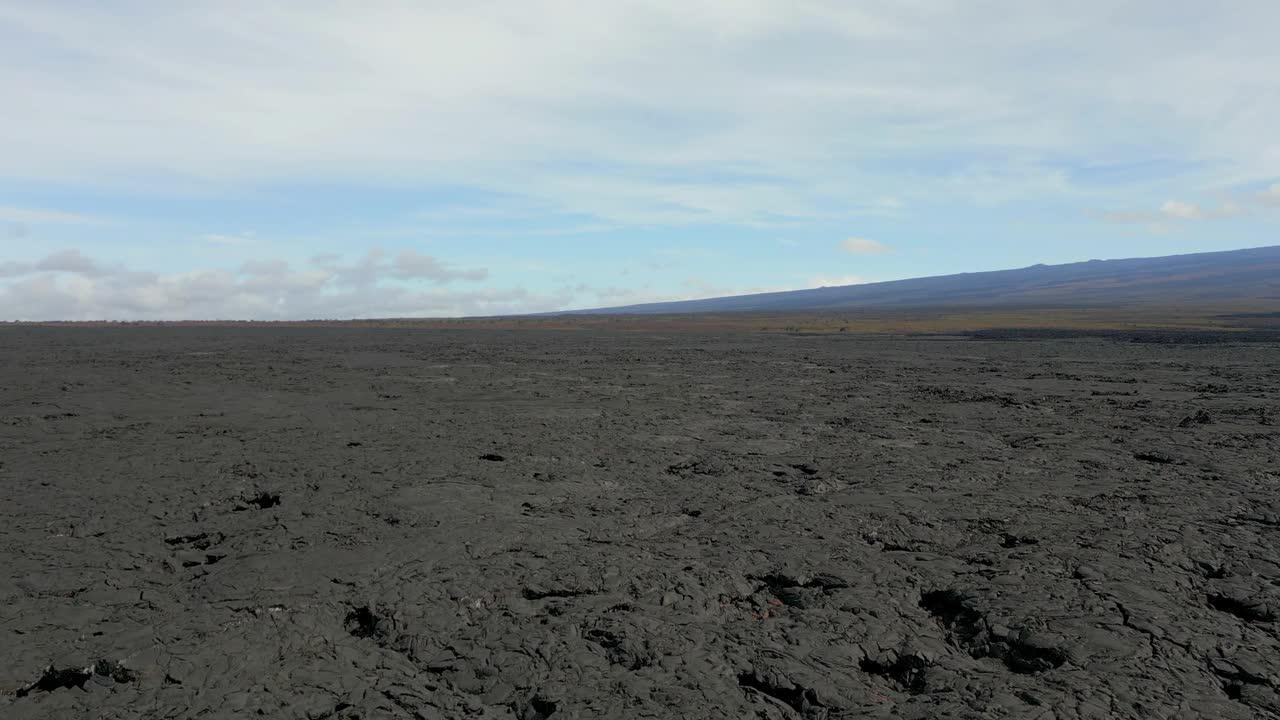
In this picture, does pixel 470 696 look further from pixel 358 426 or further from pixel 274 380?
pixel 274 380

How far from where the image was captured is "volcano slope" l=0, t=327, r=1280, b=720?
4.13 metres

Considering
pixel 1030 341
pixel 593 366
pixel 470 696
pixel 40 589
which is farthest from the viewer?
pixel 1030 341

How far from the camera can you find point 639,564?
19.5 feet

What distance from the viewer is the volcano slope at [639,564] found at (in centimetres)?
413

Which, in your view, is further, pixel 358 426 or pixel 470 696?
pixel 358 426

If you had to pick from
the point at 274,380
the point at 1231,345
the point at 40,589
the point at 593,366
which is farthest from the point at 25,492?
the point at 1231,345

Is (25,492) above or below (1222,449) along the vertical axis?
above

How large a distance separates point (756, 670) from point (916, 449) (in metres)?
6.72

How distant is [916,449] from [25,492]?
9.52 m

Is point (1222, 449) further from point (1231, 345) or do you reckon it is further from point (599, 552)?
point (1231, 345)

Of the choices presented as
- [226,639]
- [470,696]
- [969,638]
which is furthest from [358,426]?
[969,638]

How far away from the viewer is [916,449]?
10359 mm

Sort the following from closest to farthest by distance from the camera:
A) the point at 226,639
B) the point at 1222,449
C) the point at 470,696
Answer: the point at 470,696, the point at 226,639, the point at 1222,449

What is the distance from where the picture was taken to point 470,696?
13.3ft
